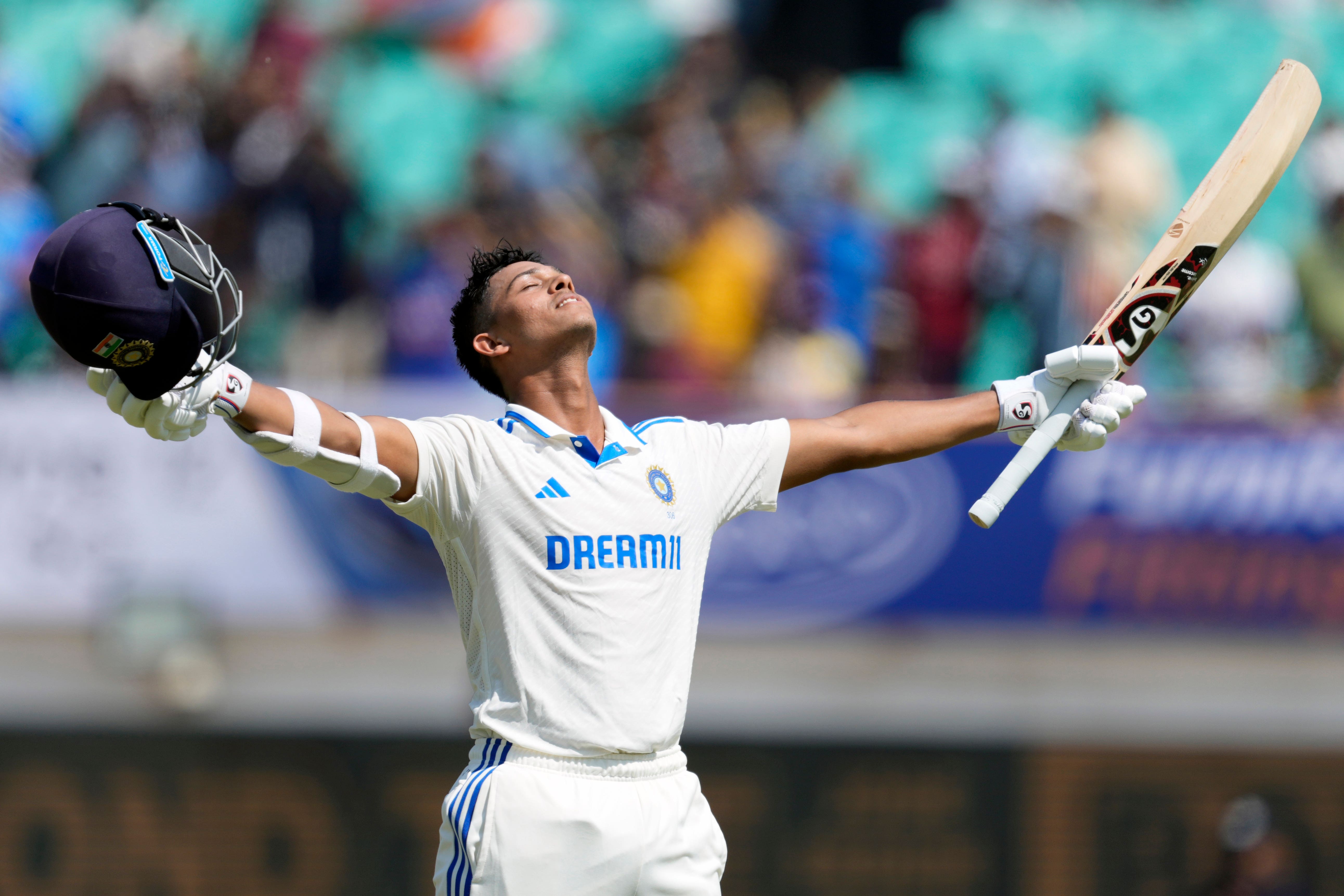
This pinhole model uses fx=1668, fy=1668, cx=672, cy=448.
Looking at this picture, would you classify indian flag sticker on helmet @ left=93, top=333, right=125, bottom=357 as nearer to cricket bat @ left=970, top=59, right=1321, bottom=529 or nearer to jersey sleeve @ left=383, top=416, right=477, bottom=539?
jersey sleeve @ left=383, top=416, right=477, bottom=539

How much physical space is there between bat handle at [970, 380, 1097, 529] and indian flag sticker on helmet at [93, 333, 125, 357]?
Answer: 183cm

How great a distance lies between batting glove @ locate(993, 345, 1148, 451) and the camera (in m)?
3.99

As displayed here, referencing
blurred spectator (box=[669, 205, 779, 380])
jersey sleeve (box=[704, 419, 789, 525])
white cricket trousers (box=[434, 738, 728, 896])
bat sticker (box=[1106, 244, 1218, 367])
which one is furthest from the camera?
blurred spectator (box=[669, 205, 779, 380])

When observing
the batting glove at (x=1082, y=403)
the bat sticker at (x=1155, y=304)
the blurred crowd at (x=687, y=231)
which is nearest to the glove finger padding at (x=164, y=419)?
the batting glove at (x=1082, y=403)

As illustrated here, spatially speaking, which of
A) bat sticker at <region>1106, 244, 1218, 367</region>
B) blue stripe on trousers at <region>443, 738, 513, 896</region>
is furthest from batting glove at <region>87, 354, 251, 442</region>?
bat sticker at <region>1106, 244, 1218, 367</region>

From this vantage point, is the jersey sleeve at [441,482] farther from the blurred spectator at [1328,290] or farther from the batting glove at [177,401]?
the blurred spectator at [1328,290]

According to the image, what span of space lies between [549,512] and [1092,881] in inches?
218

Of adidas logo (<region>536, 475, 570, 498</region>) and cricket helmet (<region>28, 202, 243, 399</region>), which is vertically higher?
cricket helmet (<region>28, 202, 243, 399</region>)

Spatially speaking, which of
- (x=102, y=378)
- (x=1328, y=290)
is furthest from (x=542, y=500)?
(x=1328, y=290)

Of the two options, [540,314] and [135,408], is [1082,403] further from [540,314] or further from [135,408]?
[135,408]

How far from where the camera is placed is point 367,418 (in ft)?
12.0

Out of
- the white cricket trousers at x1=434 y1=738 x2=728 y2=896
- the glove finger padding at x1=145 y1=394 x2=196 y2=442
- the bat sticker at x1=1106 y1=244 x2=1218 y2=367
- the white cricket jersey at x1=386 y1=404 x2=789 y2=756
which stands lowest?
the white cricket trousers at x1=434 y1=738 x2=728 y2=896

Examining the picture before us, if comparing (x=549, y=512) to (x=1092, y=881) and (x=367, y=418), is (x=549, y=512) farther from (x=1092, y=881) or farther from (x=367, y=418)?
(x=1092, y=881)

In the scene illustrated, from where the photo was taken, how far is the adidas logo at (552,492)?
3.69m
